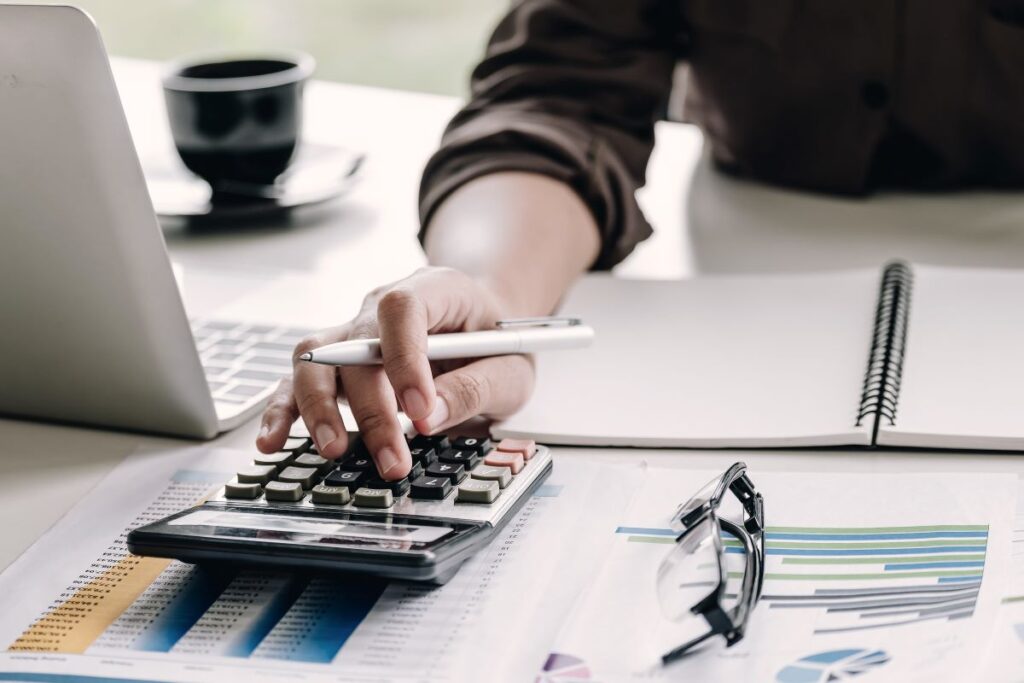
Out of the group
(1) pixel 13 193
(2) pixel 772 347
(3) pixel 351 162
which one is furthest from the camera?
(3) pixel 351 162

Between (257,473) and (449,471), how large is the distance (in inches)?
3.2

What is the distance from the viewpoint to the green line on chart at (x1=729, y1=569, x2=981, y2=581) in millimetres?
462

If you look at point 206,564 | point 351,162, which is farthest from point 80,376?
point 351,162

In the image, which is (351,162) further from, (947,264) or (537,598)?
(537,598)

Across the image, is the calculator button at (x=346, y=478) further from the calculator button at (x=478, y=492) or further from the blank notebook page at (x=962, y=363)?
the blank notebook page at (x=962, y=363)

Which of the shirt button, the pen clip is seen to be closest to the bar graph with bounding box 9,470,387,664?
the pen clip

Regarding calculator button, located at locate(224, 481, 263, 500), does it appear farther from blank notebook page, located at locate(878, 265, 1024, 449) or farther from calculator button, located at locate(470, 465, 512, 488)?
blank notebook page, located at locate(878, 265, 1024, 449)

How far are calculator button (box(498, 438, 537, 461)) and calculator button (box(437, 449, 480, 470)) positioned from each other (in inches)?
0.6

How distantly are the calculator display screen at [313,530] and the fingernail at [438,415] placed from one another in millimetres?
90

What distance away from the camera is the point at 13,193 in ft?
1.88

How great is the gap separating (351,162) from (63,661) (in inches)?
26.7

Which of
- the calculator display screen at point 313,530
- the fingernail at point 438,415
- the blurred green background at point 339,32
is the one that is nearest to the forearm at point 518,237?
the fingernail at point 438,415

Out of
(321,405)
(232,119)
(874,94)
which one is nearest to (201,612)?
(321,405)

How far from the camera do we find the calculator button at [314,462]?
54cm
